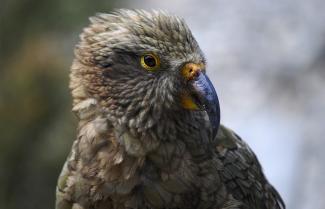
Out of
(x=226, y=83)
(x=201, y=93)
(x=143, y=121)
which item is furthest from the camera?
(x=226, y=83)

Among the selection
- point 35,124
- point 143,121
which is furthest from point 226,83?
point 143,121

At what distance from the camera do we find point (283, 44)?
7.71 m

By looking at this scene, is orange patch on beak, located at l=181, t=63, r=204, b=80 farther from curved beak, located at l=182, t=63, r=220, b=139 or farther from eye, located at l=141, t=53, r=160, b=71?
eye, located at l=141, t=53, r=160, b=71

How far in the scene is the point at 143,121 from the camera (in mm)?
3994

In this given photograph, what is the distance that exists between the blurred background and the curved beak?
3.23 m

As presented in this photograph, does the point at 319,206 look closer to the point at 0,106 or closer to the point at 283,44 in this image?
the point at 283,44

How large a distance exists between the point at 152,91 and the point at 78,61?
499 mm

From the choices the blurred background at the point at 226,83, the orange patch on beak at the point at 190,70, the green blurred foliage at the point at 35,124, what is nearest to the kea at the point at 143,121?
the orange patch on beak at the point at 190,70

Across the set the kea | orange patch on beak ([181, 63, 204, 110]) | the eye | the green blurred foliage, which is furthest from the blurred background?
the eye

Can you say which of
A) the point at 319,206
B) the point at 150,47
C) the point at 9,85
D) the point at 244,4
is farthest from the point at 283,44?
the point at 150,47

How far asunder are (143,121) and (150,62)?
30 centimetres

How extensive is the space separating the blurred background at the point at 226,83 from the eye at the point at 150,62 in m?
3.33

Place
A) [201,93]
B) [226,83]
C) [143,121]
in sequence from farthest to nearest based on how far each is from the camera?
[226,83]
[143,121]
[201,93]

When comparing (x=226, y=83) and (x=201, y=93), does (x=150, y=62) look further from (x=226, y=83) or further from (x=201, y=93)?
(x=226, y=83)
